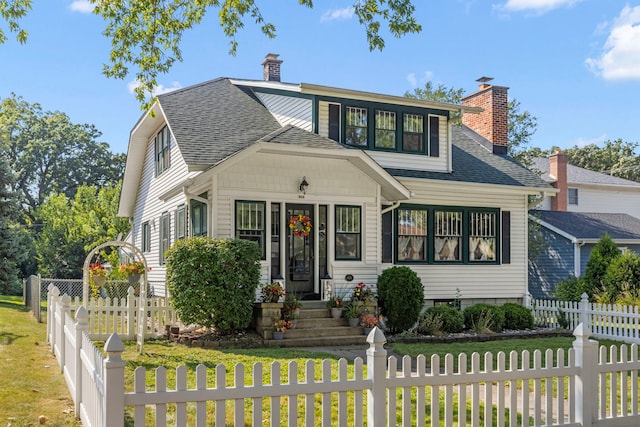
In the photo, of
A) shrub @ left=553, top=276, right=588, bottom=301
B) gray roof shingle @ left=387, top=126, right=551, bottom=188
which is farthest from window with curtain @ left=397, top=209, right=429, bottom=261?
shrub @ left=553, top=276, right=588, bottom=301

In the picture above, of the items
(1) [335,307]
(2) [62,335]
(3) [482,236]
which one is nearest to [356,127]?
(3) [482,236]

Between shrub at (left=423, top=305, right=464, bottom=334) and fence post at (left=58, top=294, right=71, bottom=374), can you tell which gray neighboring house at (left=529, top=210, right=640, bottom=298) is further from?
fence post at (left=58, top=294, right=71, bottom=374)

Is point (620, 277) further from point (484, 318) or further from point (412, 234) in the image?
point (412, 234)

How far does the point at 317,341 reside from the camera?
12.2 meters

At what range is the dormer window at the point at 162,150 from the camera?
1749 centimetres

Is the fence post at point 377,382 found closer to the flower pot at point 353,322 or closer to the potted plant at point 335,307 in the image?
the flower pot at point 353,322

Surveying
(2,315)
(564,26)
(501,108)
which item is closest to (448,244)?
(501,108)

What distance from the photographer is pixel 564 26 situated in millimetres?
19297

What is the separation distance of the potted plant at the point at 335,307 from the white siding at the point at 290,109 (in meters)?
4.50

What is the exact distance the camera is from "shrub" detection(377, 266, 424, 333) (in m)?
13.5

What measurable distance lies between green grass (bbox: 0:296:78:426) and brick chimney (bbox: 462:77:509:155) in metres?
14.0

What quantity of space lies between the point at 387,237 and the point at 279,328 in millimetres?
4572

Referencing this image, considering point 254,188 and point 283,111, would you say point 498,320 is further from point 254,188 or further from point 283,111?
point 283,111

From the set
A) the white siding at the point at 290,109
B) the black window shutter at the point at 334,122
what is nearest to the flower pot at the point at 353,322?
the black window shutter at the point at 334,122
